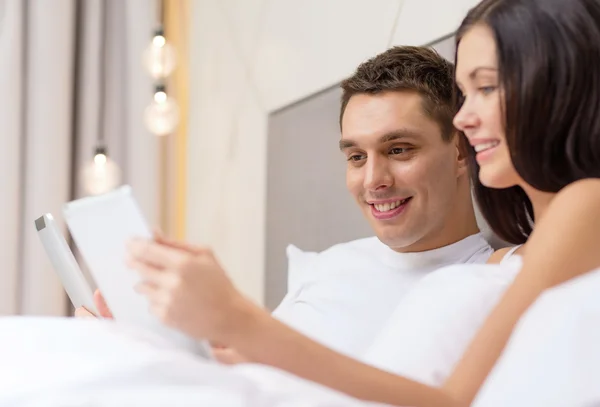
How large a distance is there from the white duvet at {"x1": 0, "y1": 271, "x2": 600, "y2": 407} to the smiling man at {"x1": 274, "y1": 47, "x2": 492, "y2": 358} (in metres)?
0.60

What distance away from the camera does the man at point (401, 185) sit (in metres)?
1.20

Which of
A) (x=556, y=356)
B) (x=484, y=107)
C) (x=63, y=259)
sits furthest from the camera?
(x=63, y=259)

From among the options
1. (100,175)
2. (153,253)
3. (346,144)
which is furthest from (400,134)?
(100,175)

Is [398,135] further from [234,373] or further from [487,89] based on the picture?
[234,373]

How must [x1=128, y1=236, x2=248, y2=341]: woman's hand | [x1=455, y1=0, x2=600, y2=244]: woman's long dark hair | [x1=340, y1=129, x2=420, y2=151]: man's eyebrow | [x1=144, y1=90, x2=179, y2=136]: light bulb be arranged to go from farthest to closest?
[x1=144, y1=90, x2=179, y2=136]: light bulb → [x1=340, y1=129, x2=420, y2=151]: man's eyebrow → [x1=455, y1=0, x2=600, y2=244]: woman's long dark hair → [x1=128, y1=236, x2=248, y2=341]: woman's hand

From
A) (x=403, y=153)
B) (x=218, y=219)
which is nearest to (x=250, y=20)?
(x=218, y=219)

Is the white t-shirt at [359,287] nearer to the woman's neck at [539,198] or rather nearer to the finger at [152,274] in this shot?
the woman's neck at [539,198]

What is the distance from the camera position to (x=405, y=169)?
1200mm

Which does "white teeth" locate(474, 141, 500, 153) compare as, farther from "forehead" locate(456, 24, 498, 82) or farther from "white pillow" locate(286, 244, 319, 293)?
"white pillow" locate(286, 244, 319, 293)

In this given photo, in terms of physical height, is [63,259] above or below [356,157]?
below

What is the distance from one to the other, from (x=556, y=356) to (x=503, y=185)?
382 millimetres

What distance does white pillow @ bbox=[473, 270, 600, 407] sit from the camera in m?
0.51

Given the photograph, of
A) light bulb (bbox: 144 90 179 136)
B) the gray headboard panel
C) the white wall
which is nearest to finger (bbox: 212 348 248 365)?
the gray headboard panel

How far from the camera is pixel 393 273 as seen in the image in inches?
49.3
